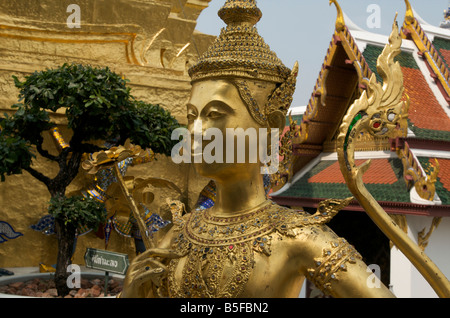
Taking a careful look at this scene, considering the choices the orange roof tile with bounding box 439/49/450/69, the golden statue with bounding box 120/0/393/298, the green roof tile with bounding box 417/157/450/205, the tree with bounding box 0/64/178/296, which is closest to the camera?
the golden statue with bounding box 120/0/393/298

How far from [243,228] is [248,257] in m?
0.13

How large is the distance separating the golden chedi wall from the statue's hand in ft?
12.9

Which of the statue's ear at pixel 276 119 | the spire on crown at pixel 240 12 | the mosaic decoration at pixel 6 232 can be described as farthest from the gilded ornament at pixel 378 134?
the mosaic decoration at pixel 6 232

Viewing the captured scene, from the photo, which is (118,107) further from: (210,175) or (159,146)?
(210,175)

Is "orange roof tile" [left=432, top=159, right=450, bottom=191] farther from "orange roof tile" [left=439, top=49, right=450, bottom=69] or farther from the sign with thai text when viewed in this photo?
the sign with thai text

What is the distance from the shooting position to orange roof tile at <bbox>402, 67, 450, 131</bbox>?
225 inches

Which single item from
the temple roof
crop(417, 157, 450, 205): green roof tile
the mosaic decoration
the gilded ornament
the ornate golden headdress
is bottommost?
the gilded ornament

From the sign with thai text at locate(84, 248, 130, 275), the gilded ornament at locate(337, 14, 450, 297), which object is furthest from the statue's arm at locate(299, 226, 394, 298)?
the sign with thai text at locate(84, 248, 130, 275)

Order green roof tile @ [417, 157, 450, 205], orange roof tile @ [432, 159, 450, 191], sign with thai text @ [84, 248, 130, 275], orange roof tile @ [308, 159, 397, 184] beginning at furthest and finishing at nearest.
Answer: orange roof tile @ [308, 159, 397, 184] < orange roof tile @ [432, 159, 450, 191] < green roof tile @ [417, 157, 450, 205] < sign with thai text @ [84, 248, 130, 275]

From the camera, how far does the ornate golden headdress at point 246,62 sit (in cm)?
201

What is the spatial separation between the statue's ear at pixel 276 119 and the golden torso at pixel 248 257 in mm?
313

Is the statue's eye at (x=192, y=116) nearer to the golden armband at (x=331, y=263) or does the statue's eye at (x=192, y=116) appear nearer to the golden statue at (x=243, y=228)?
the golden statue at (x=243, y=228)

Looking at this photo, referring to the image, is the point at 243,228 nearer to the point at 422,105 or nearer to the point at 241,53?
the point at 241,53
